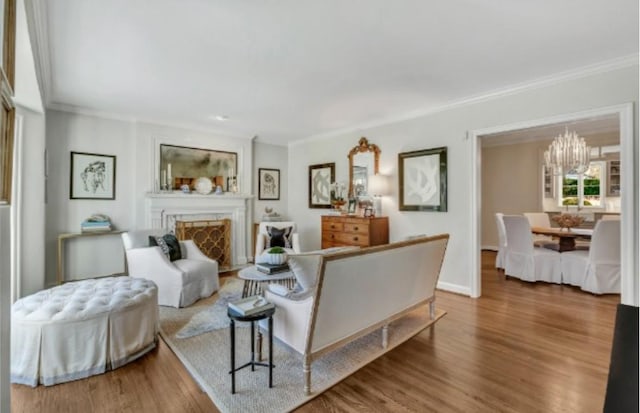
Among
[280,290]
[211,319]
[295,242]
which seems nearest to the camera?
[280,290]

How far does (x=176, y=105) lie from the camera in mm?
4039

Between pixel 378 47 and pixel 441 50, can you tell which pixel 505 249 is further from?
pixel 378 47

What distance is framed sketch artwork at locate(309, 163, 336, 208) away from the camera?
570 cm

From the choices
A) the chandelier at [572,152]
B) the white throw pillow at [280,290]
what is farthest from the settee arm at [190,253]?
the chandelier at [572,152]

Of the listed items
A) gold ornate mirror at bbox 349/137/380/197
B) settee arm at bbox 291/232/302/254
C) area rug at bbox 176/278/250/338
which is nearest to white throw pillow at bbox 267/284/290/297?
area rug at bbox 176/278/250/338

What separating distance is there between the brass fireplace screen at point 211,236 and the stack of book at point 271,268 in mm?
2530

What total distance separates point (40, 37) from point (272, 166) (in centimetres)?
429

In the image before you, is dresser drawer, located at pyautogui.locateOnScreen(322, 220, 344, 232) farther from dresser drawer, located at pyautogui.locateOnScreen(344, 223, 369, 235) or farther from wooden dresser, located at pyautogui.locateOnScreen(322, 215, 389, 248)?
dresser drawer, located at pyautogui.locateOnScreen(344, 223, 369, 235)

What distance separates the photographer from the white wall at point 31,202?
3.42 meters

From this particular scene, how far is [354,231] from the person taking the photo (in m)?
4.64

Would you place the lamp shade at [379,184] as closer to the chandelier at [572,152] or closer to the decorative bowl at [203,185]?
the chandelier at [572,152]

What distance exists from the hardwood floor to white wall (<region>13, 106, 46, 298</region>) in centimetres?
Result: 212

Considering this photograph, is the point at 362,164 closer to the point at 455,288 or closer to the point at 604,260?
the point at 455,288

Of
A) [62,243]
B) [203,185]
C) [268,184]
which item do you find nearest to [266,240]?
[203,185]
